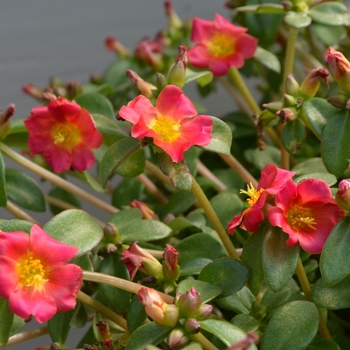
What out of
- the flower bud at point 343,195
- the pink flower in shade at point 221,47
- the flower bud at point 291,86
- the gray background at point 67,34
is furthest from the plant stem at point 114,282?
the gray background at point 67,34

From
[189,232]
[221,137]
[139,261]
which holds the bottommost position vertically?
[189,232]

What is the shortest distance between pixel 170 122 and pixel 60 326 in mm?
296

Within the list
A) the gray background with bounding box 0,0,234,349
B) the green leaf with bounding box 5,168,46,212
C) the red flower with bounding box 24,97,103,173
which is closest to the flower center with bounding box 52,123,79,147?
the red flower with bounding box 24,97,103,173

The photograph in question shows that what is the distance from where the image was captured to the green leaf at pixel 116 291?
75cm

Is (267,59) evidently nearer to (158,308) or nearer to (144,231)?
(144,231)

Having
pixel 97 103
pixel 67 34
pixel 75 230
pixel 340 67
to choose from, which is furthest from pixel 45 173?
pixel 67 34

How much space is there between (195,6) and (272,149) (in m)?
0.86

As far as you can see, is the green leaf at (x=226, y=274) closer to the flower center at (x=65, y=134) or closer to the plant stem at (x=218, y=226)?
the plant stem at (x=218, y=226)

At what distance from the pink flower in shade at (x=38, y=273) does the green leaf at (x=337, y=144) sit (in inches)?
13.3

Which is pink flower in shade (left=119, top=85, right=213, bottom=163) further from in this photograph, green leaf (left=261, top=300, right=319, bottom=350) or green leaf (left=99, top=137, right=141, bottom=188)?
green leaf (left=261, top=300, right=319, bottom=350)

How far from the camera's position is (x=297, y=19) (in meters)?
0.94

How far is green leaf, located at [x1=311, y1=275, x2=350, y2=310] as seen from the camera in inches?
27.0

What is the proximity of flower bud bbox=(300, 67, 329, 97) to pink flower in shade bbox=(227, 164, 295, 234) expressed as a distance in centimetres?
16

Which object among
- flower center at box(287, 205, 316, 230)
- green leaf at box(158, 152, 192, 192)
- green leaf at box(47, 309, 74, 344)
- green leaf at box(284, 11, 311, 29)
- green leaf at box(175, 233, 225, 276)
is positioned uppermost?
green leaf at box(284, 11, 311, 29)
